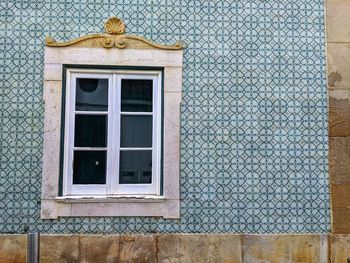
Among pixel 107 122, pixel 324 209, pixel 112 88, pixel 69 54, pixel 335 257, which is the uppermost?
pixel 69 54

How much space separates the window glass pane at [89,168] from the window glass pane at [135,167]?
0.22 meters

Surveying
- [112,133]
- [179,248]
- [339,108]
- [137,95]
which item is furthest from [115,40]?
[339,108]

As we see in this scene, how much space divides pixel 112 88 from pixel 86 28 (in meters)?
0.79

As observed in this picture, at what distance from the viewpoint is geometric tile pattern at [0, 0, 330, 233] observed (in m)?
5.95

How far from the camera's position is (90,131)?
20.1ft

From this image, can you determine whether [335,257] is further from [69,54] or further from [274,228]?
[69,54]

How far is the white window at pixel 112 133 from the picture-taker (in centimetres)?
605

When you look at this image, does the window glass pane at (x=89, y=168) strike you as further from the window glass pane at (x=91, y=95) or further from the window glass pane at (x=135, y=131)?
the window glass pane at (x=91, y=95)

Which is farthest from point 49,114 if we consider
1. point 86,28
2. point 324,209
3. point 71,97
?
point 324,209

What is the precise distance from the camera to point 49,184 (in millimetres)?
5895

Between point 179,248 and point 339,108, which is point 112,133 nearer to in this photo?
point 179,248

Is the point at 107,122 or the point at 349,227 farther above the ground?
the point at 107,122

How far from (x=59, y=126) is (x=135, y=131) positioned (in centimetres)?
89

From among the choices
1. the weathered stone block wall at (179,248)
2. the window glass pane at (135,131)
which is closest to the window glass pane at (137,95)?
→ the window glass pane at (135,131)
